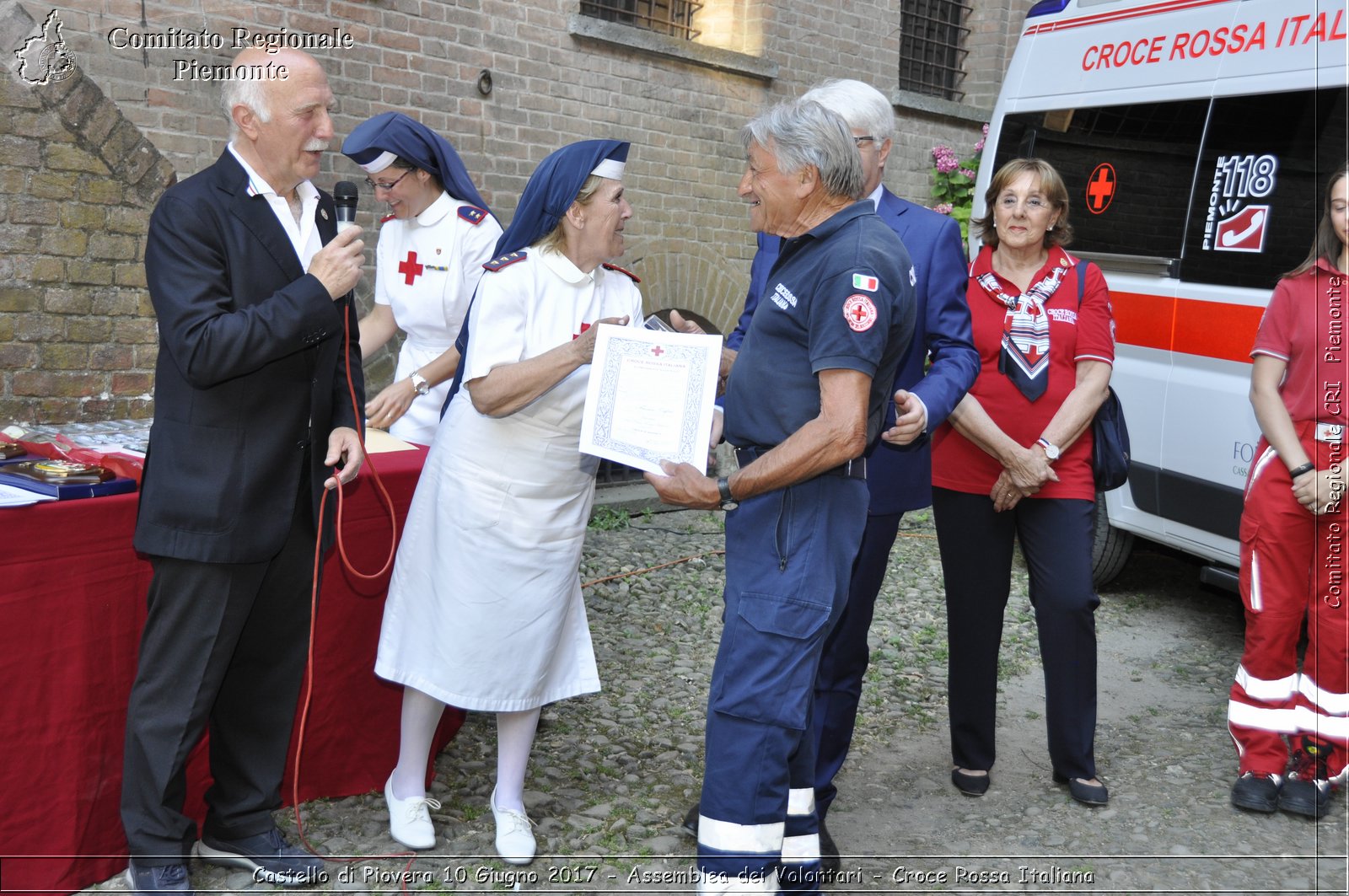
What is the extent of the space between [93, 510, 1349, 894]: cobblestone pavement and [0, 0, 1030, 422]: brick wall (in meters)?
2.95

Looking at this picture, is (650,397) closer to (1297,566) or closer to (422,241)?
(422,241)

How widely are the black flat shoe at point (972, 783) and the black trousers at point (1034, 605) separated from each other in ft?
0.12

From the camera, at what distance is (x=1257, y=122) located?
4887 mm

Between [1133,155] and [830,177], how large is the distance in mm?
3582

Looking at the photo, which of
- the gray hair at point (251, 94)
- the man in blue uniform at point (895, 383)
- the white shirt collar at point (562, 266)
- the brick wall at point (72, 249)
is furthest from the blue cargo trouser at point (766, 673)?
the brick wall at point (72, 249)

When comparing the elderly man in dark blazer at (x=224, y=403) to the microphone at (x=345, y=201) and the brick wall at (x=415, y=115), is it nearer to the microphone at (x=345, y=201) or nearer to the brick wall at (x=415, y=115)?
the microphone at (x=345, y=201)

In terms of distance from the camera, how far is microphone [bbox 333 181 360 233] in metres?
3.17

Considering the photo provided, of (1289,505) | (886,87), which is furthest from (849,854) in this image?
Result: (886,87)

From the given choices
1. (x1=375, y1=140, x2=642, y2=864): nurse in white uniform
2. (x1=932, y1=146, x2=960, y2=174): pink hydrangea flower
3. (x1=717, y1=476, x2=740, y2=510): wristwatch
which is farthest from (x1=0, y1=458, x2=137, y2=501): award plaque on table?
(x1=932, y1=146, x2=960, y2=174): pink hydrangea flower

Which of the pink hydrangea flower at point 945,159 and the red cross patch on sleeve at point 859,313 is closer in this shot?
the red cross patch on sleeve at point 859,313

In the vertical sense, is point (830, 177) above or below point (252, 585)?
above

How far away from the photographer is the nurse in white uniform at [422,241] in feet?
13.5

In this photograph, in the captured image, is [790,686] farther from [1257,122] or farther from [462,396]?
[1257,122]

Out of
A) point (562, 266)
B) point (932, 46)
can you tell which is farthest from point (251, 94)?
point (932, 46)
